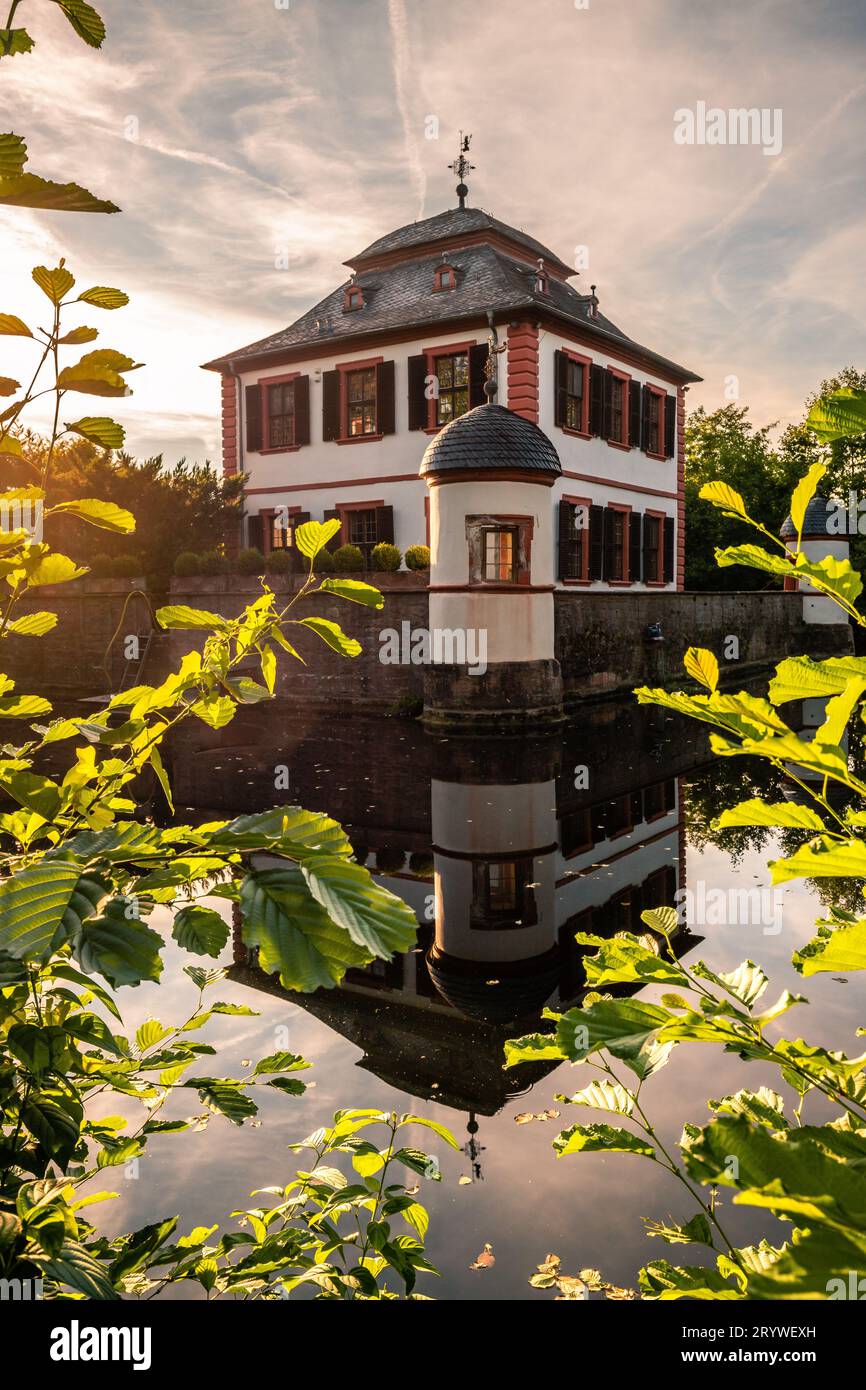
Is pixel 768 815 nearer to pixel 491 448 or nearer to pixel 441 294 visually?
pixel 491 448

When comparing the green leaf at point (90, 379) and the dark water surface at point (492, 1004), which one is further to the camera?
the dark water surface at point (492, 1004)

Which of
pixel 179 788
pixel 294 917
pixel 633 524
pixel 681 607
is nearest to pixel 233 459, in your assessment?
pixel 633 524

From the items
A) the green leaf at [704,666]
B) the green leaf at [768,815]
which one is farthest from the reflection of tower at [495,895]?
the green leaf at [768,815]

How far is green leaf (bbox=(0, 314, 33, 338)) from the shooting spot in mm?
1292

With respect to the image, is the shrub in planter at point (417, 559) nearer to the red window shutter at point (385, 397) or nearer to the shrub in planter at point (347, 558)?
the shrub in planter at point (347, 558)

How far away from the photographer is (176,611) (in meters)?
1.46

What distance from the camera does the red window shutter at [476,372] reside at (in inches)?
864

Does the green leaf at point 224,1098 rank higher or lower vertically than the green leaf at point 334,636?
lower

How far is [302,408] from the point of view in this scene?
83.0 ft

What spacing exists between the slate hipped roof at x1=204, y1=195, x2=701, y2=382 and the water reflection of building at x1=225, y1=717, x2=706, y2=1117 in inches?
560

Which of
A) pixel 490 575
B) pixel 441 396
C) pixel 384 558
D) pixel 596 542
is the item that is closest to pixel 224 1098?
pixel 490 575

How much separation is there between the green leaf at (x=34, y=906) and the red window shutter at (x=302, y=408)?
25.4 meters

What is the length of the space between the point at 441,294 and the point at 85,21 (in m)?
24.2
